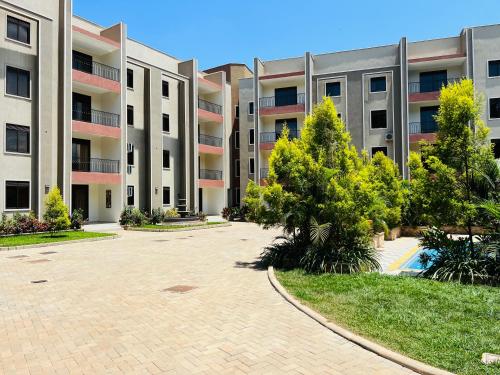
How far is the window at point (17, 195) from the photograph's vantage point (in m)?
22.8

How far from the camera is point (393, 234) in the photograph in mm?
20406

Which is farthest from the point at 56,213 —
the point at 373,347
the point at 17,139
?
the point at 373,347

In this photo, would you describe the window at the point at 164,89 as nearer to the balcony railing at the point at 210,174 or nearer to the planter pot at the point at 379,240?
the balcony railing at the point at 210,174

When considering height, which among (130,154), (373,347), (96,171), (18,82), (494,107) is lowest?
(373,347)

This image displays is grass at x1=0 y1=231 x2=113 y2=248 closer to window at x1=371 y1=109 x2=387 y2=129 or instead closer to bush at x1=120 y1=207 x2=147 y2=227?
bush at x1=120 y1=207 x2=147 y2=227

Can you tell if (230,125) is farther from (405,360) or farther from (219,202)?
(405,360)

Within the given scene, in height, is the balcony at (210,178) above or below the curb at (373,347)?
above

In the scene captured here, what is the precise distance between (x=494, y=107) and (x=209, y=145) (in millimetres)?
25136

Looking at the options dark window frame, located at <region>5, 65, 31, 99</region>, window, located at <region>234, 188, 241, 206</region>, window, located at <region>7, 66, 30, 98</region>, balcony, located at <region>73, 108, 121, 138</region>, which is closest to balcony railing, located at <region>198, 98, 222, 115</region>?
window, located at <region>234, 188, 241, 206</region>

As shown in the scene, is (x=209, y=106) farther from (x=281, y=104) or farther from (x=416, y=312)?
(x=416, y=312)

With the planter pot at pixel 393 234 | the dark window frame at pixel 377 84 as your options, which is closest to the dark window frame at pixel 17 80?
the planter pot at pixel 393 234

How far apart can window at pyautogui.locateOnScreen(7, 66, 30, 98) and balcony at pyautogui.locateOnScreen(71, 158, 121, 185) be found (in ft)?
19.1

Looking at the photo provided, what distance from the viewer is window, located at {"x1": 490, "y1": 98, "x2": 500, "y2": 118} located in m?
30.9

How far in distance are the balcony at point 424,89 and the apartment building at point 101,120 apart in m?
18.3
